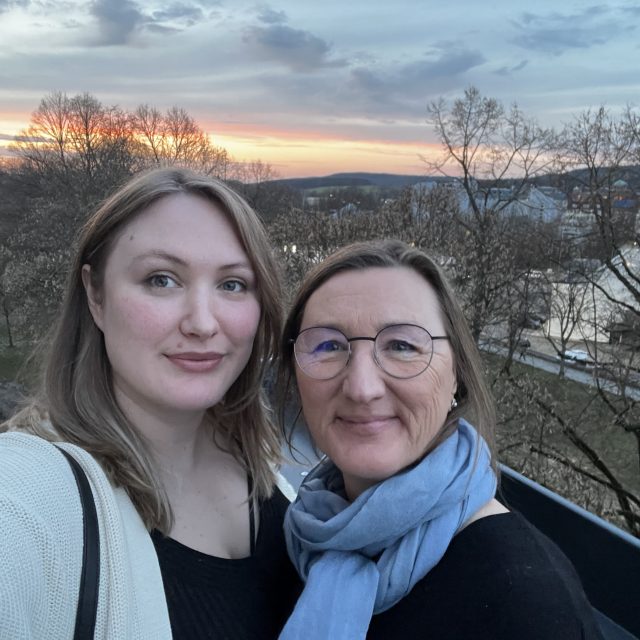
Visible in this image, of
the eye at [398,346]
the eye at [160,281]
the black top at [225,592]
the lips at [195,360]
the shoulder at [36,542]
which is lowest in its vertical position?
the black top at [225,592]

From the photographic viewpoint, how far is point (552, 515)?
105 inches

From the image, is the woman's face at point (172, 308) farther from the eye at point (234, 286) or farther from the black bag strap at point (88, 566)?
the black bag strap at point (88, 566)

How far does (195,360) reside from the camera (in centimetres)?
175

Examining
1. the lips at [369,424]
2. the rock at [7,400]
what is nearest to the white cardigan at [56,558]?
the lips at [369,424]

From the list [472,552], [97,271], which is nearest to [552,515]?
[472,552]

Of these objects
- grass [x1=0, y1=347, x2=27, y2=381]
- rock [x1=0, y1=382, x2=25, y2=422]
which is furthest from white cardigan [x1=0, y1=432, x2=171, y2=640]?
grass [x1=0, y1=347, x2=27, y2=381]

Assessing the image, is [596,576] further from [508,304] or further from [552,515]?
[508,304]

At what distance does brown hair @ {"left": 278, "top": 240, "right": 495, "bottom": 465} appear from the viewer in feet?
5.67

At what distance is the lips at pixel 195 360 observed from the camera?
5.67 ft

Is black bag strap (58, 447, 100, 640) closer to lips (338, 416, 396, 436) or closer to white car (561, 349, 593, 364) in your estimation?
lips (338, 416, 396, 436)

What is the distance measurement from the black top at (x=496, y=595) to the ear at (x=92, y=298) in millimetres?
1106

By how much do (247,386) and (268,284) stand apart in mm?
493

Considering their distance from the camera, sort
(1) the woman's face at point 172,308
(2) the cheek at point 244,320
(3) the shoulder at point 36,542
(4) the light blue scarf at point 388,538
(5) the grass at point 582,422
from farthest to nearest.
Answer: (5) the grass at point 582,422 < (2) the cheek at point 244,320 < (1) the woman's face at point 172,308 < (4) the light blue scarf at point 388,538 < (3) the shoulder at point 36,542

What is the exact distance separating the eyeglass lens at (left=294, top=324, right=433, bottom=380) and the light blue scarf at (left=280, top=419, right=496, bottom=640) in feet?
0.76
